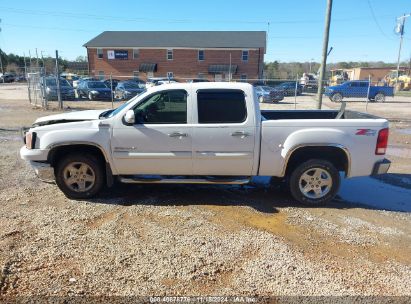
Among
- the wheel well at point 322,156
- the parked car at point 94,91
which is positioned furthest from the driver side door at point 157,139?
the parked car at point 94,91

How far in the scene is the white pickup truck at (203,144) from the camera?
5.00m

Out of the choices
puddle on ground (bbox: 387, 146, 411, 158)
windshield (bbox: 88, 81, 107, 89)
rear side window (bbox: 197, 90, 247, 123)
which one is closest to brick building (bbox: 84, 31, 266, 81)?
windshield (bbox: 88, 81, 107, 89)

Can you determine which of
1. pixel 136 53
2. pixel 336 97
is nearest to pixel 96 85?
pixel 336 97

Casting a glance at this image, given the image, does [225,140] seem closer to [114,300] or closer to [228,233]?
[228,233]

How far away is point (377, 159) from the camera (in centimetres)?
510

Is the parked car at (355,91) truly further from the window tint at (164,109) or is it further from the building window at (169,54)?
the building window at (169,54)

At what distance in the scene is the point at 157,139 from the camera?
5.04m

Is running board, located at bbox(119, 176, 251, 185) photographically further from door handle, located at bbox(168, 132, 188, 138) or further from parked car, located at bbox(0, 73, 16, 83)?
parked car, located at bbox(0, 73, 16, 83)

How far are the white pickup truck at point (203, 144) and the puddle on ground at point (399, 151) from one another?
4.52 m

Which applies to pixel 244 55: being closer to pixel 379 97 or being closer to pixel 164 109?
pixel 379 97

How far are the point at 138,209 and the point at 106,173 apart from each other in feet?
2.53

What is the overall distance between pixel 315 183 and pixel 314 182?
2 centimetres

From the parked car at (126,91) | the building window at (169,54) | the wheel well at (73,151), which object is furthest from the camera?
the building window at (169,54)

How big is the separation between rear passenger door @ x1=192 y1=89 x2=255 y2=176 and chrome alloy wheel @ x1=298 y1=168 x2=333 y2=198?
886 mm
